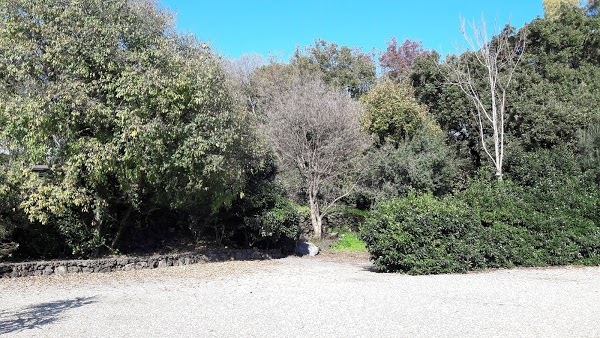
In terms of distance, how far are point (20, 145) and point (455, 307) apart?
10.1 m

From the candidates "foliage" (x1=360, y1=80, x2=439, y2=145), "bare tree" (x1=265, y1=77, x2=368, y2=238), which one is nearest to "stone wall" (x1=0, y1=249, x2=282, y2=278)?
"bare tree" (x1=265, y1=77, x2=368, y2=238)

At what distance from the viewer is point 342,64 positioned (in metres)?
35.0

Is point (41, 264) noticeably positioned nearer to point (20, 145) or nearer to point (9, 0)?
point (20, 145)

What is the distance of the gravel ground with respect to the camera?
6.10 m

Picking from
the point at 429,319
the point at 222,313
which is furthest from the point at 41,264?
the point at 429,319

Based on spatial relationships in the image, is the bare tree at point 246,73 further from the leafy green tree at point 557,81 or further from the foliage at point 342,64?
the leafy green tree at point 557,81

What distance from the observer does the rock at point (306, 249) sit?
17705 millimetres

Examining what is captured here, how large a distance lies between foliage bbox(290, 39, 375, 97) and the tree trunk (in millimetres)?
15062

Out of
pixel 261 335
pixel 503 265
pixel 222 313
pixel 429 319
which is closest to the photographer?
pixel 261 335

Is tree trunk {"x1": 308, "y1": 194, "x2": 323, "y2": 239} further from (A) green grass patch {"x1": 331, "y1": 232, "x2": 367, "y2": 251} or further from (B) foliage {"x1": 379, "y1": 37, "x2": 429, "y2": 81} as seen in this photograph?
(B) foliage {"x1": 379, "y1": 37, "x2": 429, "y2": 81}

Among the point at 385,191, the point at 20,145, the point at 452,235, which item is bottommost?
the point at 452,235

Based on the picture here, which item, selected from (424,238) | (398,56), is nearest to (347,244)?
(424,238)

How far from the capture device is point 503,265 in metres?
12.1

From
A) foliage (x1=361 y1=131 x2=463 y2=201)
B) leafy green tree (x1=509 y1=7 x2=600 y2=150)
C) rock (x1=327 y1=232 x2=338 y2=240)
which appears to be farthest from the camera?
leafy green tree (x1=509 y1=7 x2=600 y2=150)
